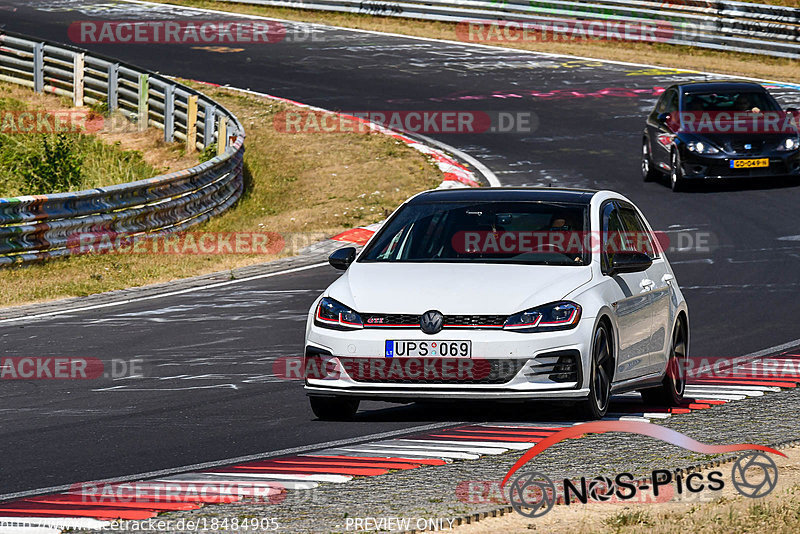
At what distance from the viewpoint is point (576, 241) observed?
980 cm

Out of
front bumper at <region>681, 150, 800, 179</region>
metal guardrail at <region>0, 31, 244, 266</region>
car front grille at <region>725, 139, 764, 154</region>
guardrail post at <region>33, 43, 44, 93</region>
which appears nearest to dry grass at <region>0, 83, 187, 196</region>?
metal guardrail at <region>0, 31, 244, 266</region>

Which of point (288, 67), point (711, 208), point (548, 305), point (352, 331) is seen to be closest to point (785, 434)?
point (548, 305)

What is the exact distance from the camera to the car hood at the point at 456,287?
Result: 887 centimetres

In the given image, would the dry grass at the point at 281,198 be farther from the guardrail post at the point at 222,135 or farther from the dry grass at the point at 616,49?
the dry grass at the point at 616,49

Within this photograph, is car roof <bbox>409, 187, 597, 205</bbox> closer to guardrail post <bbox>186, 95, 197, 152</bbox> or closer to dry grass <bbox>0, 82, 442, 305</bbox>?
dry grass <bbox>0, 82, 442, 305</bbox>

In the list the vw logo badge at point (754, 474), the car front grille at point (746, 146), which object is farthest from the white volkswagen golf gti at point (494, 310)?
the car front grille at point (746, 146)

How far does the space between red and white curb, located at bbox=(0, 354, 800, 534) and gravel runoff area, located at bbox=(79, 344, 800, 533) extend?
15 cm

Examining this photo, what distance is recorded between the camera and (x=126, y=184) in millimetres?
19391

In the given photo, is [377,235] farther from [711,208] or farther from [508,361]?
[711,208]

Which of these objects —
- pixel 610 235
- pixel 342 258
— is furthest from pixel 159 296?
pixel 610 235

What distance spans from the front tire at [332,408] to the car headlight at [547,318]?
1296 mm

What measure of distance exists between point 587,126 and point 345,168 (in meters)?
5.75

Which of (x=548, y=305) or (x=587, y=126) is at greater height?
(x=548, y=305)

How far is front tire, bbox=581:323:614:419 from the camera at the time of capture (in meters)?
9.00
